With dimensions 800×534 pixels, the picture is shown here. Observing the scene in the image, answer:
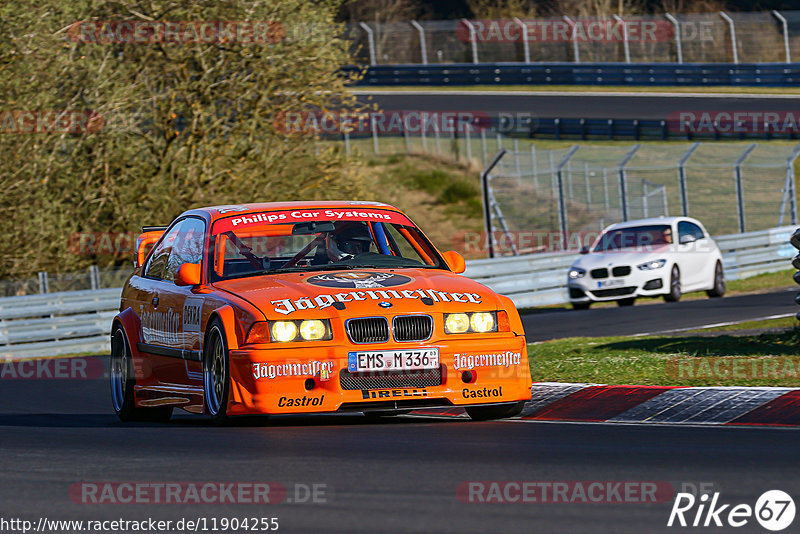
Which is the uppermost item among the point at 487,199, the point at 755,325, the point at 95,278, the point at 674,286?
the point at 487,199

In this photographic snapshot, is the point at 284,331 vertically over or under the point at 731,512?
over

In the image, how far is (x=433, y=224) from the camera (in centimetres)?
3744

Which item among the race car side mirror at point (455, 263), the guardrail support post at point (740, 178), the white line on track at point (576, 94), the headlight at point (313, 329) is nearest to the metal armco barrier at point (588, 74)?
the white line on track at point (576, 94)

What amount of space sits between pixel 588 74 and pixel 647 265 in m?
27.9

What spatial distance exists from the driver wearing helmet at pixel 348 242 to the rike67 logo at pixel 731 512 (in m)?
4.16

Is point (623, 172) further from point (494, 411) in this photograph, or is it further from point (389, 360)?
point (389, 360)

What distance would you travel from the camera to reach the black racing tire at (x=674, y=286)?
2205 centimetres

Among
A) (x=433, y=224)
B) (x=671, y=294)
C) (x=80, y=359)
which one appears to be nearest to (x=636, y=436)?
(x=80, y=359)

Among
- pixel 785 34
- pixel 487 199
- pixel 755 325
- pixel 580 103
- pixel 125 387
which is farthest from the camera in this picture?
pixel 580 103

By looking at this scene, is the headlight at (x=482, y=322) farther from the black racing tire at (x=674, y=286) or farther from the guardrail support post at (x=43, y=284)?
the black racing tire at (x=674, y=286)

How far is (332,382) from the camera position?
26.0ft

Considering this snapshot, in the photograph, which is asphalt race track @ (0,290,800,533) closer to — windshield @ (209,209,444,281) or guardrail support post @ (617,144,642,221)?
windshield @ (209,209,444,281)

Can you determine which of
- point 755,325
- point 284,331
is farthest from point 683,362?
point 755,325

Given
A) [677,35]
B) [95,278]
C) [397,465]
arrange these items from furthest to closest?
[677,35], [95,278], [397,465]
